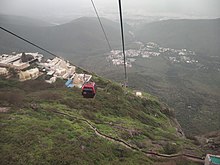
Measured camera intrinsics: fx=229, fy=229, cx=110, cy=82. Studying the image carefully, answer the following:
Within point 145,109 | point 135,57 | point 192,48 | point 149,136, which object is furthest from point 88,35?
point 149,136

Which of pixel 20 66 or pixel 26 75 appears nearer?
pixel 26 75

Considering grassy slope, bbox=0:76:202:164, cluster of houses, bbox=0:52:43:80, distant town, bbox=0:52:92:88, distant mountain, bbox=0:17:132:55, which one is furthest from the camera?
distant mountain, bbox=0:17:132:55

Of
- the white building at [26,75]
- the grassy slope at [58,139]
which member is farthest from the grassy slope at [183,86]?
the white building at [26,75]

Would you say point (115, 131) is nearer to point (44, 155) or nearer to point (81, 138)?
point (81, 138)

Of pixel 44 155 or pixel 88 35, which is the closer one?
pixel 44 155

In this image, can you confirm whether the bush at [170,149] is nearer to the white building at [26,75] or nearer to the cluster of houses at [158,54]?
the white building at [26,75]

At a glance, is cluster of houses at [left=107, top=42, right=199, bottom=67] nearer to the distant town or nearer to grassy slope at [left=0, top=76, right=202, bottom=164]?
the distant town

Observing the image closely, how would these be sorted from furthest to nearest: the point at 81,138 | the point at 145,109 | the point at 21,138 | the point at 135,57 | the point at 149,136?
1. the point at 135,57
2. the point at 145,109
3. the point at 149,136
4. the point at 81,138
5. the point at 21,138

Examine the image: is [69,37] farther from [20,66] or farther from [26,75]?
[26,75]

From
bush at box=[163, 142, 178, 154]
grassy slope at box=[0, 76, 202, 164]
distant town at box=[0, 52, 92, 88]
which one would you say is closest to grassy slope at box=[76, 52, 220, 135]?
distant town at box=[0, 52, 92, 88]

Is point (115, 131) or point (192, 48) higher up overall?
point (115, 131)

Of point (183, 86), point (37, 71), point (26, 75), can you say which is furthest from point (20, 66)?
point (183, 86)
